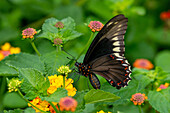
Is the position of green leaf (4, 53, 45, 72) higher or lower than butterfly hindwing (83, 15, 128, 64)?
lower

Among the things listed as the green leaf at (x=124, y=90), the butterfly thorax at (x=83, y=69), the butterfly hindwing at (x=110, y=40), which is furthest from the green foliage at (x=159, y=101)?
the butterfly thorax at (x=83, y=69)

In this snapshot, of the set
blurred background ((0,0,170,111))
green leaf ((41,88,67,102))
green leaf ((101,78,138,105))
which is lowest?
green leaf ((41,88,67,102))

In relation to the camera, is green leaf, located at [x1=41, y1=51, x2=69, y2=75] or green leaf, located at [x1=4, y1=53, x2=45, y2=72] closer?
green leaf, located at [x1=41, y1=51, x2=69, y2=75]

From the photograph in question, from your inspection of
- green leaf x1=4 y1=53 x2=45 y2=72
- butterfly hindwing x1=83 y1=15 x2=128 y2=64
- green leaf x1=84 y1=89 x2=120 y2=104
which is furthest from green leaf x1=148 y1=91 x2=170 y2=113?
green leaf x1=4 y1=53 x2=45 y2=72

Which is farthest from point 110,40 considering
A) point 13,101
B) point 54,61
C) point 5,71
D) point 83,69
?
point 13,101

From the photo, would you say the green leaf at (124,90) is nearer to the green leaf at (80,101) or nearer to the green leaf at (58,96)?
the green leaf at (80,101)

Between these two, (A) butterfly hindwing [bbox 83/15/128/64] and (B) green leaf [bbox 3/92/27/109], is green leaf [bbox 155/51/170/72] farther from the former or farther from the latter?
(B) green leaf [bbox 3/92/27/109]

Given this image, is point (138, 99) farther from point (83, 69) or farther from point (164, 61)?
point (164, 61)
